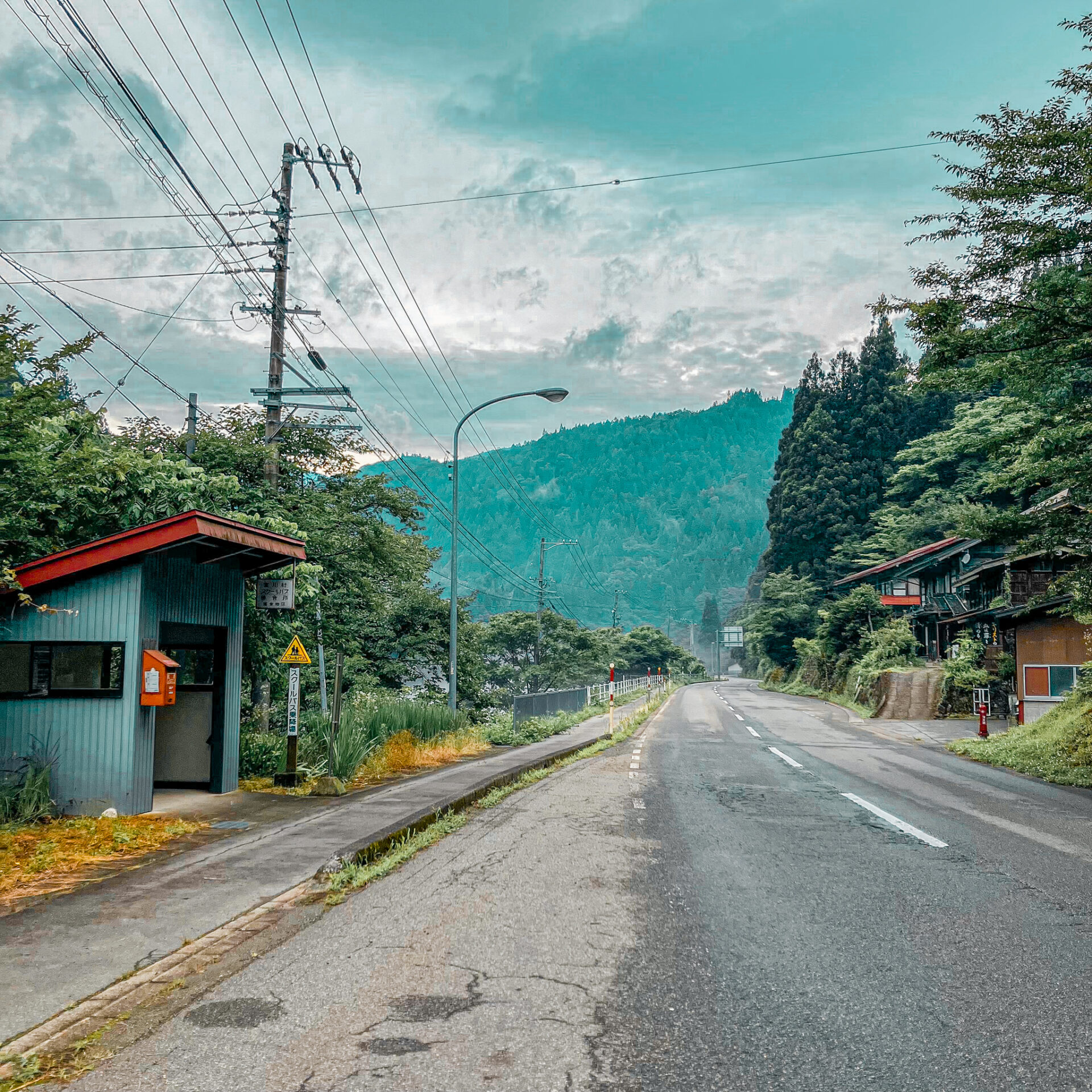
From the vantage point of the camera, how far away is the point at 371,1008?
4.40m

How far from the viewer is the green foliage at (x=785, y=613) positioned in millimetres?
67312

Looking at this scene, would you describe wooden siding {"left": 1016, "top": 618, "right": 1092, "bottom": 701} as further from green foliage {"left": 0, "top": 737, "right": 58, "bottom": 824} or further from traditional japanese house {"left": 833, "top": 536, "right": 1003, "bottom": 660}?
green foliage {"left": 0, "top": 737, "right": 58, "bottom": 824}

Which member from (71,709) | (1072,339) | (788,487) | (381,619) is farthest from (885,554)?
(71,709)

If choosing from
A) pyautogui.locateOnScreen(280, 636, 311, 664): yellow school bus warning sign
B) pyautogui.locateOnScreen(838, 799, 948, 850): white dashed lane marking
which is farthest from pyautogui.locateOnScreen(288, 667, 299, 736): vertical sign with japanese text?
pyautogui.locateOnScreen(838, 799, 948, 850): white dashed lane marking

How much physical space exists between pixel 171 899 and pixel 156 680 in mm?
3916

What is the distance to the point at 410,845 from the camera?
8.66 meters

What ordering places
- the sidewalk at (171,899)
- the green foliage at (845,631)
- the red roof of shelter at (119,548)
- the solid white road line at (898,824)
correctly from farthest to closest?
the green foliage at (845,631)
the red roof of shelter at (119,548)
the solid white road line at (898,824)
the sidewalk at (171,899)

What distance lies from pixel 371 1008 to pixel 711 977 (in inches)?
70.8

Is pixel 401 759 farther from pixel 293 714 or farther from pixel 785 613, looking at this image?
pixel 785 613

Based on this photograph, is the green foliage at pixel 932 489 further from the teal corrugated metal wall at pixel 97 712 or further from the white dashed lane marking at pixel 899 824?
the teal corrugated metal wall at pixel 97 712

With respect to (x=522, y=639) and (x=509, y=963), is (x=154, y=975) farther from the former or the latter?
(x=522, y=639)

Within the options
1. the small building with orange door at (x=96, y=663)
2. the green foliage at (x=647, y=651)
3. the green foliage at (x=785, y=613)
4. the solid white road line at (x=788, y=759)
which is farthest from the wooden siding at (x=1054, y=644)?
the green foliage at (x=647, y=651)

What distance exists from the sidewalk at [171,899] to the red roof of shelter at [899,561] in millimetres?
41320

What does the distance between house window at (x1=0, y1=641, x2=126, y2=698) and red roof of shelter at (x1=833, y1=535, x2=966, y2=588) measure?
1684 inches
